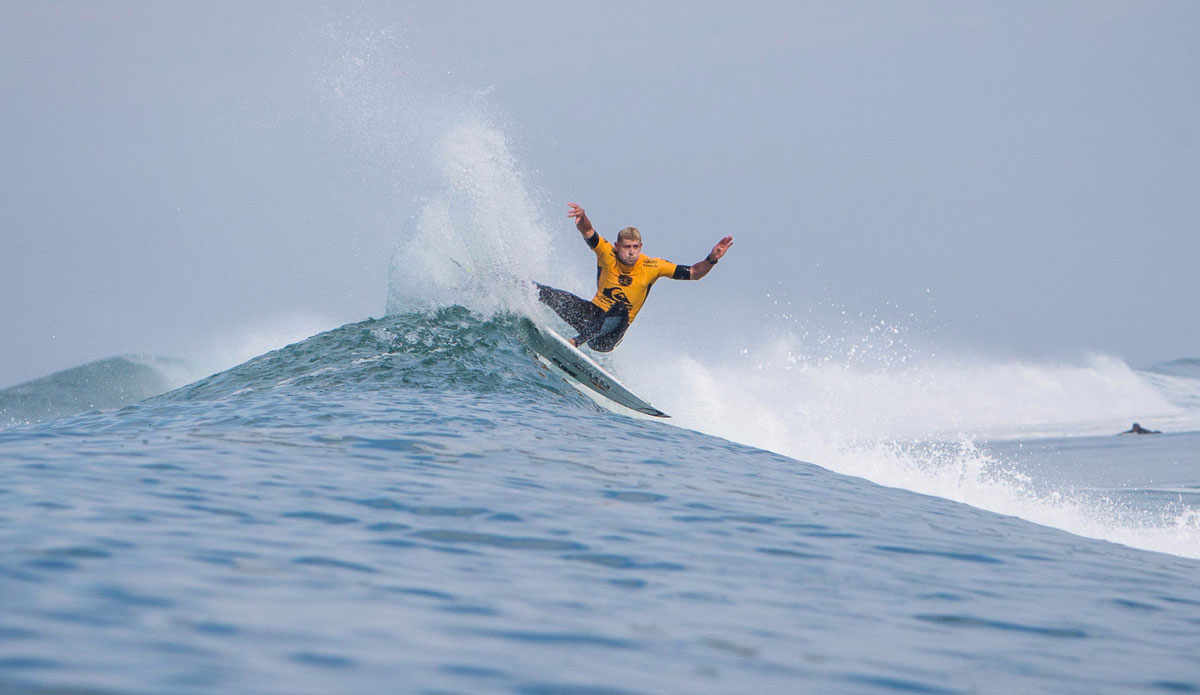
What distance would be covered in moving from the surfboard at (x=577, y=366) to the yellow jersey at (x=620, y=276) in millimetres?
993

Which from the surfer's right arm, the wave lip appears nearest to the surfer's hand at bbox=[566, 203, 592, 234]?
the surfer's right arm

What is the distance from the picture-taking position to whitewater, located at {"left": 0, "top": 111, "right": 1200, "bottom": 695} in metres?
2.82

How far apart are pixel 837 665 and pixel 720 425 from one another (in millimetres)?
11932

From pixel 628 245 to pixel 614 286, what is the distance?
22.2 inches

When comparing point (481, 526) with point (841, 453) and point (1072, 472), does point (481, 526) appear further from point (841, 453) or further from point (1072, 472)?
point (1072, 472)

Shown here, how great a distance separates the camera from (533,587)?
12.1 ft

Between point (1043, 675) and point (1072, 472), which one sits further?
point (1072, 472)

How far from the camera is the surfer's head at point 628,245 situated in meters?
12.1

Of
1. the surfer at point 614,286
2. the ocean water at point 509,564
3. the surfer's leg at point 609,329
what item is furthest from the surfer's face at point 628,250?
the ocean water at point 509,564

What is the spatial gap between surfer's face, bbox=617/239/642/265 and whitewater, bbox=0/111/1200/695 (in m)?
3.11

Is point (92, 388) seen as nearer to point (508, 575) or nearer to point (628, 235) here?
point (628, 235)

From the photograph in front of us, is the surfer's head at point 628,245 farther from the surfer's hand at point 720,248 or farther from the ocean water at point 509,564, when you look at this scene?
the ocean water at point 509,564

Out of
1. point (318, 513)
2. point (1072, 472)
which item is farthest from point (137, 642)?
point (1072, 472)

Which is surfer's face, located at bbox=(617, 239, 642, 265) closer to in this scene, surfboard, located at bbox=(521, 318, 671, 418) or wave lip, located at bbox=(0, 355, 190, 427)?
surfboard, located at bbox=(521, 318, 671, 418)
